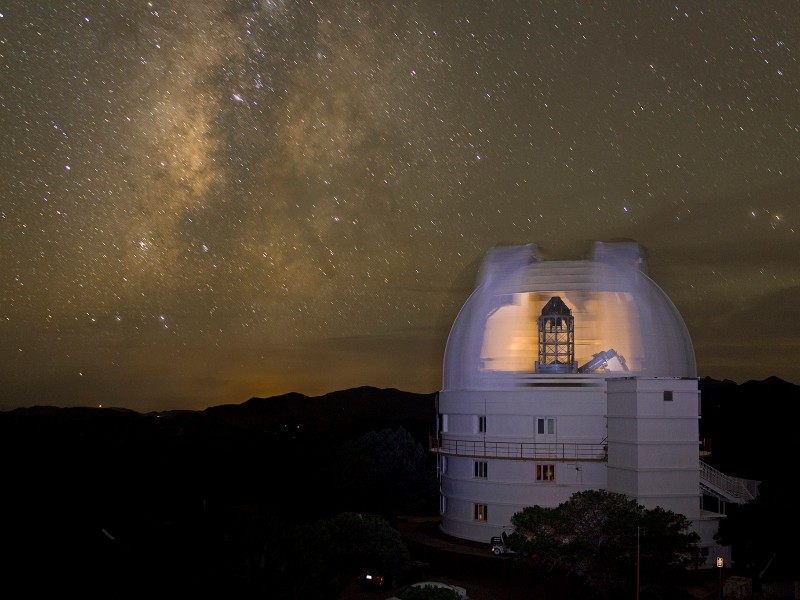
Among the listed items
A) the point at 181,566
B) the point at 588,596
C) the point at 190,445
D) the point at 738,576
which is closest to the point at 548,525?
the point at 588,596

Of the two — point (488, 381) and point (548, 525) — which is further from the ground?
point (488, 381)

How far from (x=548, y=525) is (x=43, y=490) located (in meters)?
20.0

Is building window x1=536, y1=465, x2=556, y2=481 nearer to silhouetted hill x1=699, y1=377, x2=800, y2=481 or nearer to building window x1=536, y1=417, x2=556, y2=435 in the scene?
building window x1=536, y1=417, x2=556, y2=435

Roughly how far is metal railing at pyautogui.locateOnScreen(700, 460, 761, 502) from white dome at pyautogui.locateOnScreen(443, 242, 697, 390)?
348 centimetres

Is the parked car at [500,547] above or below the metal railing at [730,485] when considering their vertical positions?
below

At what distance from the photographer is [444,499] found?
33.2m

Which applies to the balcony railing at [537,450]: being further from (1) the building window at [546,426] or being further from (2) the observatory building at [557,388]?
(1) the building window at [546,426]

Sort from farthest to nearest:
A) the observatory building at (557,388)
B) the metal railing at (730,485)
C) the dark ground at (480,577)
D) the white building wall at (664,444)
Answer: the metal railing at (730,485), the observatory building at (557,388), the white building wall at (664,444), the dark ground at (480,577)

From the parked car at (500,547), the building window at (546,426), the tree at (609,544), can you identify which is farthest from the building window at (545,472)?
the tree at (609,544)

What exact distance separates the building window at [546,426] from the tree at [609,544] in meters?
6.92

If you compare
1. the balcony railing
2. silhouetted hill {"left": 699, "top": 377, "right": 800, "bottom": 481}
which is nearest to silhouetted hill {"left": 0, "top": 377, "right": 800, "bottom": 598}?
silhouetted hill {"left": 699, "top": 377, "right": 800, "bottom": 481}

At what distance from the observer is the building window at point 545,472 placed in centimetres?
2906

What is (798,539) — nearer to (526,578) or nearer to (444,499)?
(526,578)

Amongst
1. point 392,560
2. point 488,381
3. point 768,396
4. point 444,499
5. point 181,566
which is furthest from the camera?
point 768,396
